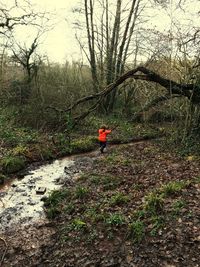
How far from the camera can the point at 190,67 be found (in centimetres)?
1357

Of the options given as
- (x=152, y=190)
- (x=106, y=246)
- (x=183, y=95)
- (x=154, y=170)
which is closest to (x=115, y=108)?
(x=183, y=95)

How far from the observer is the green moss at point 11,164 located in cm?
1282

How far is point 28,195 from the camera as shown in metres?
10.8

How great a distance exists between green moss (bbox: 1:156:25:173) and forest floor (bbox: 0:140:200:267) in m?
2.64

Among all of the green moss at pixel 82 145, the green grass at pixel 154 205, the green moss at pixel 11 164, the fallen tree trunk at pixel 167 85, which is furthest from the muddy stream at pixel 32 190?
the fallen tree trunk at pixel 167 85

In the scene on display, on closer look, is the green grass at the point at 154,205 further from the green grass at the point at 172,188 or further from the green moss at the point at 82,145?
the green moss at the point at 82,145

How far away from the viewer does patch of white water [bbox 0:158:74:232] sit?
30.0ft

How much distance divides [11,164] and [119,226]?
6.39 metres

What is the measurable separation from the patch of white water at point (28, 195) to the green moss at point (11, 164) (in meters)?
0.59

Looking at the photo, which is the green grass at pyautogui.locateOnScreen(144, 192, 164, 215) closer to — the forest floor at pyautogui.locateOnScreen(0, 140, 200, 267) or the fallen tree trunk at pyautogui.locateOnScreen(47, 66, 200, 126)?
the forest floor at pyautogui.locateOnScreen(0, 140, 200, 267)

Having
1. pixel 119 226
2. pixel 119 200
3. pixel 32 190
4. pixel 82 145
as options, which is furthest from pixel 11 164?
pixel 119 226

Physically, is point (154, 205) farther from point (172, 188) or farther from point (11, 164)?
point (11, 164)

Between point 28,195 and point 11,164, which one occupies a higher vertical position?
point 11,164

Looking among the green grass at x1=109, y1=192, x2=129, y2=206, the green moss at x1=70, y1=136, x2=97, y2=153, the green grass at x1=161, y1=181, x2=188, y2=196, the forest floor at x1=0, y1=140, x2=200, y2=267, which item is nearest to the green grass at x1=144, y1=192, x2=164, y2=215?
the forest floor at x1=0, y1=140, x2=200, y2=267
